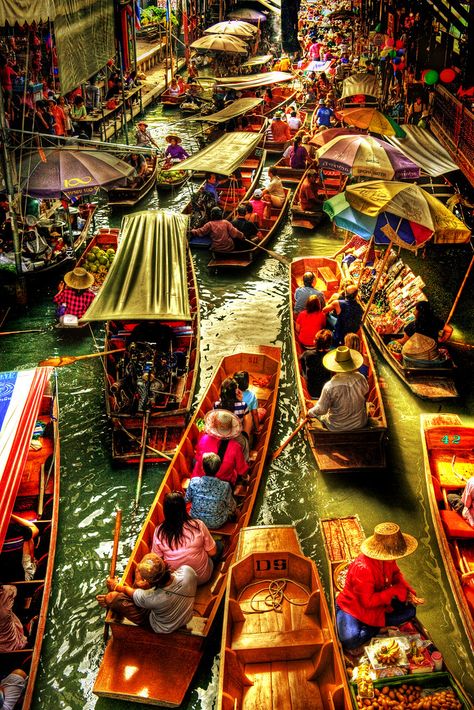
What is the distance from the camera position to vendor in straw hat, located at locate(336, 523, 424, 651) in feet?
17.5

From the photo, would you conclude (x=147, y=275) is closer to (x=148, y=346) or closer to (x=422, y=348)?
(x=148, y=346)

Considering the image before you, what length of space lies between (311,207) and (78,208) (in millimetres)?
5789

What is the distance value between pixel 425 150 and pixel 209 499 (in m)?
10.5

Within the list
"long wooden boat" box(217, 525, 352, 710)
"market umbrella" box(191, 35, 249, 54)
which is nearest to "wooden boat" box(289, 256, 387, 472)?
"long wooden boat" box(217, 525, 352, 710)

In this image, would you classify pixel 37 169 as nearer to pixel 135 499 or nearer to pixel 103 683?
pixel 135 499

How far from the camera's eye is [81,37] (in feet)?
49.5

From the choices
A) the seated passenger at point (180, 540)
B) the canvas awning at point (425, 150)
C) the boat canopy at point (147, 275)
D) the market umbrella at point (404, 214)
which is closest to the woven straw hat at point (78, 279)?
the boat canopy at point (147, 275)

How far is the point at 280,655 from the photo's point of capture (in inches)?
216

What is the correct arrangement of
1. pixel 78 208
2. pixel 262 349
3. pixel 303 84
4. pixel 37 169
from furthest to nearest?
pixel 303 84, pixel 78 208, pixel 37 169, pixel 262 349

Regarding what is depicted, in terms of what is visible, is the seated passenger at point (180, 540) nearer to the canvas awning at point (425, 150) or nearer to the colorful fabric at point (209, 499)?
the colorful fabric at point (209, 499)

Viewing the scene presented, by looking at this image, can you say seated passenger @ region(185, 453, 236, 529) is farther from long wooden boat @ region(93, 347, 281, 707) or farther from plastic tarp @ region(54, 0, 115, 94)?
plastic tarp @ region(54, 0, 115, 94)

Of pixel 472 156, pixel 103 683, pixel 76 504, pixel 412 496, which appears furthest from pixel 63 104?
pixel 103 683

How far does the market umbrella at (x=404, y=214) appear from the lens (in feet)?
31.8

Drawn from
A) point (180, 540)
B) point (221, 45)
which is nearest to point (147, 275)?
point (180, 540)
